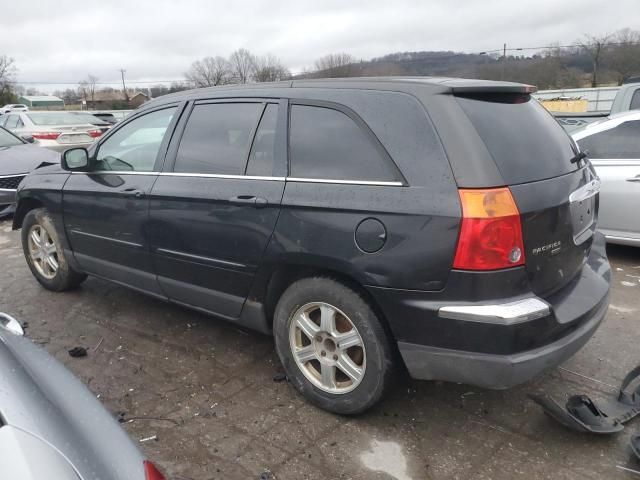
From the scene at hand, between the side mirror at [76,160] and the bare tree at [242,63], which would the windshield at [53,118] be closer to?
the side mirror at [76,160]

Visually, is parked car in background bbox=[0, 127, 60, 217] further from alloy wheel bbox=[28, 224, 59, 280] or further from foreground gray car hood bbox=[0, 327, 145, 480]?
foreground gray car hood bbox=[0, 327, 145, 480]

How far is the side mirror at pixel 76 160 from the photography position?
4.07 meters

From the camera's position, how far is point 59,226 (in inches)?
174

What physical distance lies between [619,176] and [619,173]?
3 centimetres

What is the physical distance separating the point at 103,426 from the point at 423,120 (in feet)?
5.95

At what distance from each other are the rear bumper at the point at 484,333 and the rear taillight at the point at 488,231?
0.48 ft

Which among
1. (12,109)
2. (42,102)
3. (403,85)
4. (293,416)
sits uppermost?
(42,102)

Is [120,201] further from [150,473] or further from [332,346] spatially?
[150,473]

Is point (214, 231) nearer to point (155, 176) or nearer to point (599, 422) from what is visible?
point (155, 176)

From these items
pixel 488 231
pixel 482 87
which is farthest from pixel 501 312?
pixel 482 87

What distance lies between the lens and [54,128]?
12711mm

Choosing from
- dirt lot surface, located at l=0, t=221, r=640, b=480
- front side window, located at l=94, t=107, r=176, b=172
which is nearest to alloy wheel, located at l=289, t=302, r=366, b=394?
dirt lot surface, located at l=0, t=221, r=640, b=480

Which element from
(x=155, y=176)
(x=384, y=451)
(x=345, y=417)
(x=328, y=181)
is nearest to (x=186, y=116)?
(x=155, y=176)

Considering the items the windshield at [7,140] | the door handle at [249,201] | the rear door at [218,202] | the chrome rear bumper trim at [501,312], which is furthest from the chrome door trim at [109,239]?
the windshield at [7,140]
